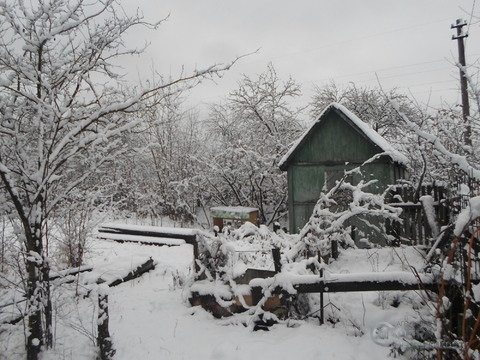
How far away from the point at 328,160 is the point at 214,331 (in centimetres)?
784

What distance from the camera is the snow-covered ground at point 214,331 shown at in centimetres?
367

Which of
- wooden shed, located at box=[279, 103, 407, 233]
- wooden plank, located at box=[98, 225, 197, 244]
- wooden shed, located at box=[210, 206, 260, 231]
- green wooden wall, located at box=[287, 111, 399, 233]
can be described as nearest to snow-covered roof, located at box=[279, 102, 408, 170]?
wooden shed, located at box=[279, 103, 407, 233]

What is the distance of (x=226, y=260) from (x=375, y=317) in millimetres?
2028

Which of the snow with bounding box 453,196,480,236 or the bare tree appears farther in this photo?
the bare tree

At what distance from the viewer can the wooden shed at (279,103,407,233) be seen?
10.2m

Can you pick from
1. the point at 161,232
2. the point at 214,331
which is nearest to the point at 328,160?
the point at 161,232

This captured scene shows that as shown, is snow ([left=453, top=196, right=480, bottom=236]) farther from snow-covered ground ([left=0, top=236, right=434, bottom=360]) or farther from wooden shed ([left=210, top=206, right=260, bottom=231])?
wooden shed ([left=210, top=206, right=260, bottom=231])

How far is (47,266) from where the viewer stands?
3.65m

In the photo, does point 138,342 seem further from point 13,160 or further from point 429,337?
point 429,337

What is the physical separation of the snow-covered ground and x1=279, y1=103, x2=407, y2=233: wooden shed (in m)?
5.42

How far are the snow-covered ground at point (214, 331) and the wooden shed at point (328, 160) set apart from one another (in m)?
Answer: 5.42

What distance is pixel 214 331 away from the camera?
4211mm

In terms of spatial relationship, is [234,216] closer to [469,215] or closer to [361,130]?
[361,130]

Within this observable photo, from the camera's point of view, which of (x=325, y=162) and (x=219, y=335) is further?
(x=325, y=162)
